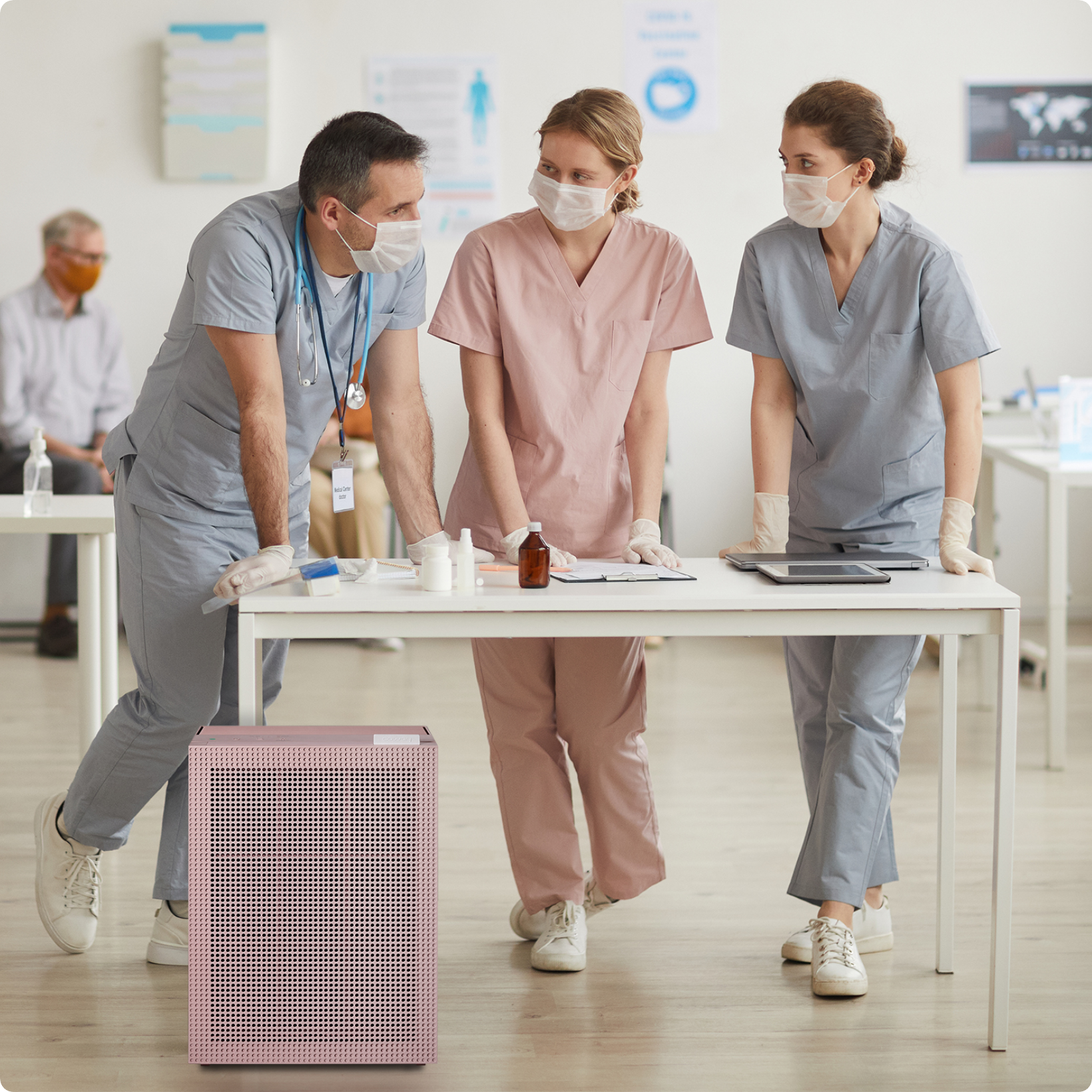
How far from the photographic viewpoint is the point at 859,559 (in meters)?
2.04

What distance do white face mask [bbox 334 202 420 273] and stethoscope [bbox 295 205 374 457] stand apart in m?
0.06

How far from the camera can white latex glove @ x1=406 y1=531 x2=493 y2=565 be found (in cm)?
195

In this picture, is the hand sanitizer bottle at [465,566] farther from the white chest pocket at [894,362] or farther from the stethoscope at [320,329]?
the white chest pocket at [894,362]

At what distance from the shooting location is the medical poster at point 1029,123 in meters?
4.83

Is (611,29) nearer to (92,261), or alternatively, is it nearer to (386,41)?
(386,41)

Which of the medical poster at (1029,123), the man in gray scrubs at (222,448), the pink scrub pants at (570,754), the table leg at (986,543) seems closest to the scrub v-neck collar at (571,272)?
the man in gray scrubs at (222,448)

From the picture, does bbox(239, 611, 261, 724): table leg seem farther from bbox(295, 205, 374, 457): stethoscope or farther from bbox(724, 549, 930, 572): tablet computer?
bbox(724, 549, 930, 572): tablet computer

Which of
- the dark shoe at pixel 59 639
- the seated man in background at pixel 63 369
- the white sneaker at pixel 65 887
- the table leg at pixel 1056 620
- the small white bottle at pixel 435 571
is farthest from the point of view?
the seated man in background at pixel 63 369

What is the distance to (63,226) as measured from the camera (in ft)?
15.2

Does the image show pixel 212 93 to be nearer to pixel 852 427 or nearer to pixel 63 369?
pixel 63 369

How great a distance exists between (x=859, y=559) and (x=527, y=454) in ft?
1.79

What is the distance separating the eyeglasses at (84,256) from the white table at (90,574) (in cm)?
203

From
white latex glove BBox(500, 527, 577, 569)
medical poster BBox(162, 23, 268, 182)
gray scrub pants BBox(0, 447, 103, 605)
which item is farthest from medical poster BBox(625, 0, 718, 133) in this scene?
white latex glove BBox(500, 527, 577, 569)

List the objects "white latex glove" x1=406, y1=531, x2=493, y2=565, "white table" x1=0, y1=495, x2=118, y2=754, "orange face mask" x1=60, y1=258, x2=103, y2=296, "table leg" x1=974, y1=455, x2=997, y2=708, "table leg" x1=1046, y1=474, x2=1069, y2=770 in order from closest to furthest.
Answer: "white latex glove" x1=406, y1=531, x2=493, y2=565 → "white table" x1=0, y1=495, x2=118, y2=754 → "table leg" x1=1046, y1=474, x2=1069, y2=770 → "table leg" x1=974, y1=455, x2=997, y2=708 → "orange face mask" x1=60, y1=258, x2=103, y2=296
